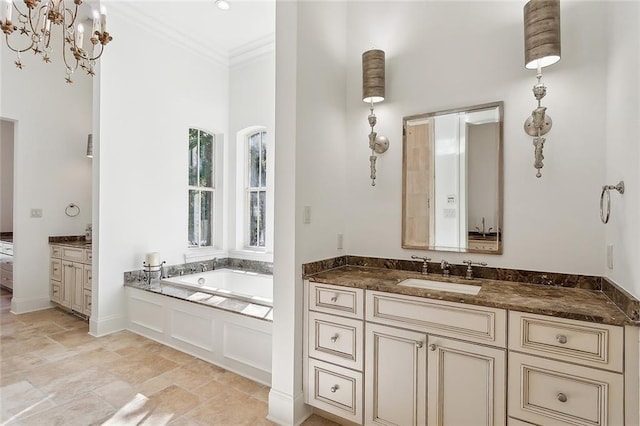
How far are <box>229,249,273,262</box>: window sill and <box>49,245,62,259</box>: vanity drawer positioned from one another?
2.10 metres

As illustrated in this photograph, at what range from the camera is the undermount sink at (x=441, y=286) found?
191cm

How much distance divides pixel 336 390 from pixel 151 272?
2.70 meters

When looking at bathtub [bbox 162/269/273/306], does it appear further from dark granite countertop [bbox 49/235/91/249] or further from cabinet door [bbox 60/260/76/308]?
dark granite countertop [bbox 49/235/91/249]

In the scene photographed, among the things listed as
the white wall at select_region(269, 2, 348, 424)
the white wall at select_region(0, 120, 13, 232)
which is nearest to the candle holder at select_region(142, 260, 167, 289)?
the white wall at select_region(269, 2, 348, 424)

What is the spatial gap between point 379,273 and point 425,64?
1.49 m

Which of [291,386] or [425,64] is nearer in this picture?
[291,386]

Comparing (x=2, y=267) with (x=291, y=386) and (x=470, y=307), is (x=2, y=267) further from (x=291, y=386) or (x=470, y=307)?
(x=470, y=307)

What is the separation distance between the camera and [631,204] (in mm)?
1392

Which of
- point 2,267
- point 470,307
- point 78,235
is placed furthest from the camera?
point 2,267

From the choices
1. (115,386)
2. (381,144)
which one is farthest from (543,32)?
(115,386)

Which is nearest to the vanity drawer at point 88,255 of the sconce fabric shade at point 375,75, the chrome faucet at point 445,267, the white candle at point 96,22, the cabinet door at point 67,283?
the cabinet door at point 67,283

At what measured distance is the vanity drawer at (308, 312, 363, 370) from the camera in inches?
76.6

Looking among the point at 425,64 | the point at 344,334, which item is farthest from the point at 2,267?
the point at 425,64

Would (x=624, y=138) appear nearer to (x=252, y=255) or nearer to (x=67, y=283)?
(x=252, y=255)
